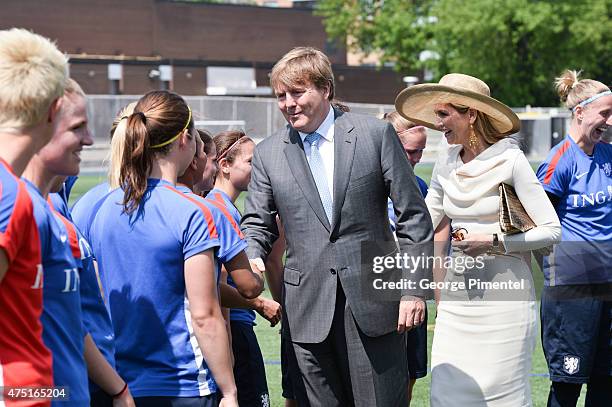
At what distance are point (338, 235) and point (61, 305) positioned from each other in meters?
1.76

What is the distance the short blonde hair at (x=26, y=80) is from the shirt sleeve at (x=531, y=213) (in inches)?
100

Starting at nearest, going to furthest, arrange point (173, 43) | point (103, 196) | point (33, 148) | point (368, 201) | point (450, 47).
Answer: point (33, 148) < point (103, 196) < point (368, 201) < point (450, 47) < point (173, 43)

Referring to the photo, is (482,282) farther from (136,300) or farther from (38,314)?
(38,314)

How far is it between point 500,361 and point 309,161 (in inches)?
51.9

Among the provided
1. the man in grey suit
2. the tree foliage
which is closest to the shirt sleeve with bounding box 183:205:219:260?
the man in grey suit

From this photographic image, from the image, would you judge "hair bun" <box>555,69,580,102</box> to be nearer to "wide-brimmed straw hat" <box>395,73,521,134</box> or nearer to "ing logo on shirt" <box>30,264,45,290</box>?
"wide-brimmed straw hat" <box>395,73,521,134</box>

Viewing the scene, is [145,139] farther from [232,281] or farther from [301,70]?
[232,281]

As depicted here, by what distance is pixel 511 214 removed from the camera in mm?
4348

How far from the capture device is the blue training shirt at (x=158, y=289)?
3.48 metres

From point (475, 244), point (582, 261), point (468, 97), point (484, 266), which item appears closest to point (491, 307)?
point (484, 266)

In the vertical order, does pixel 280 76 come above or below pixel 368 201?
above

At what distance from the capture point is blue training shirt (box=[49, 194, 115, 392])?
10.4 feet

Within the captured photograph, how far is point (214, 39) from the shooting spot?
56.7 meters

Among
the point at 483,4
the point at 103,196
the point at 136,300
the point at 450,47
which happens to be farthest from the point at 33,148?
the point at 450,47
